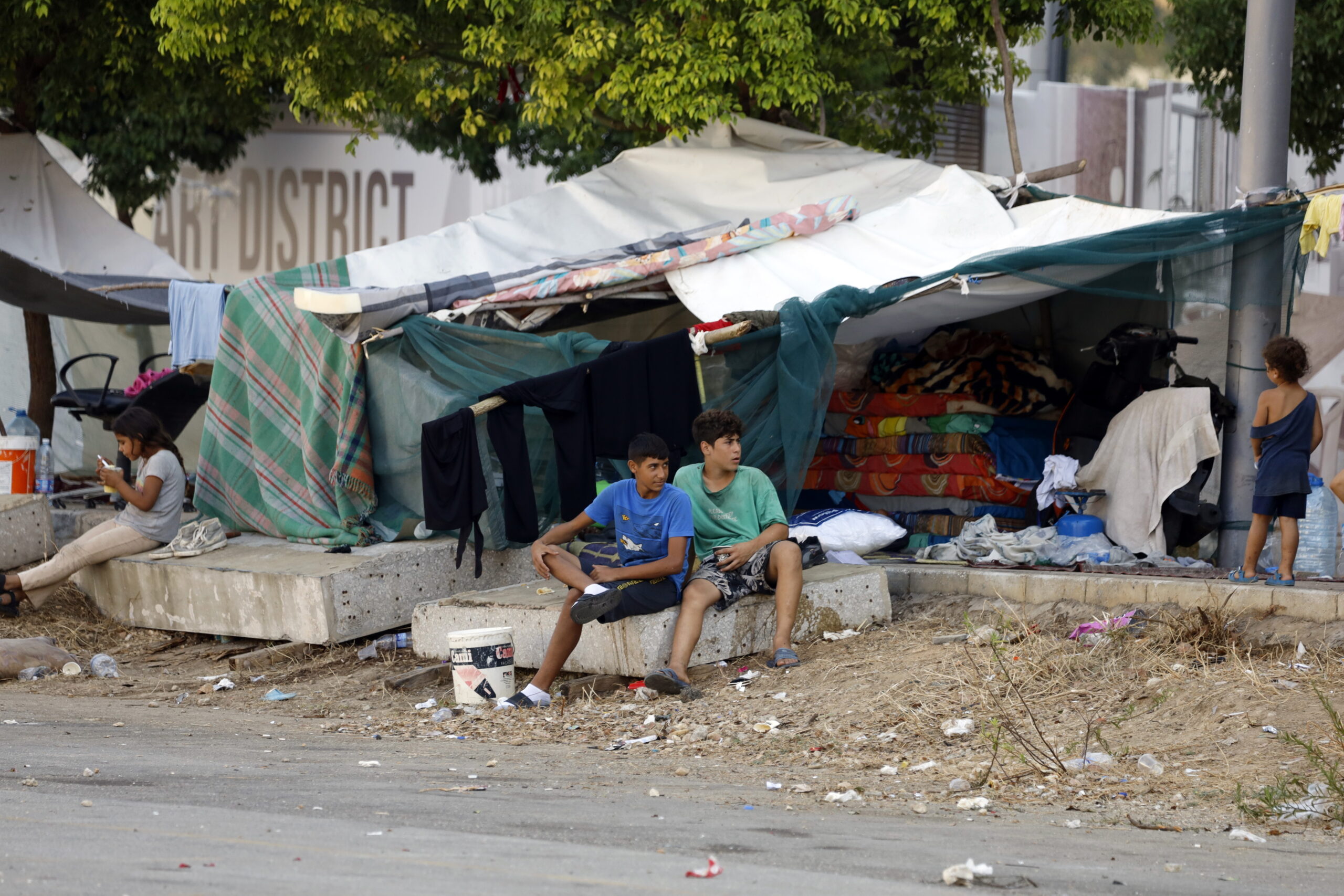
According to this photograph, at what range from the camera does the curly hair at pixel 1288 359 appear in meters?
6.91

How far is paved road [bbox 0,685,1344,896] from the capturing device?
3.12 meters

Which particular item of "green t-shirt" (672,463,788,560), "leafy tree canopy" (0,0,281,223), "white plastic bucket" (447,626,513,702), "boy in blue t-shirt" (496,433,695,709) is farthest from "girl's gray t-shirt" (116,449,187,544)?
"leafy tree canopy" (0,0,281,223)

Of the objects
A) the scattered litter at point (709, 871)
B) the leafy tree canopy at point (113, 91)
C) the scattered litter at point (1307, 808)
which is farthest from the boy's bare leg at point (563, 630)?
the leafy tree canopy at point (113, 91)

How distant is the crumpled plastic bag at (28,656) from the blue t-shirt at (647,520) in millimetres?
3146

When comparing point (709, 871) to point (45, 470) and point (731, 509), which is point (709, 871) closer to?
point (731, 509)

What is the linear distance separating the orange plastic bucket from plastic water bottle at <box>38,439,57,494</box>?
0.21 meters

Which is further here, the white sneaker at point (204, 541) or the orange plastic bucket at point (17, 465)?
the orange plastic bucket at point (17, 465)

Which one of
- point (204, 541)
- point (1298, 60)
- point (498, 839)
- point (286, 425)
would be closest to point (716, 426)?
point (286, 425)

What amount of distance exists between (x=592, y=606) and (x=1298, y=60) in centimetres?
763

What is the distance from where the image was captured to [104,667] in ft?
24.2

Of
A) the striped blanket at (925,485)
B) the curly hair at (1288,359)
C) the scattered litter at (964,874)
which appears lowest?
the striped blanket at (925,485)

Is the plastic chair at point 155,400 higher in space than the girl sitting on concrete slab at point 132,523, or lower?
higher

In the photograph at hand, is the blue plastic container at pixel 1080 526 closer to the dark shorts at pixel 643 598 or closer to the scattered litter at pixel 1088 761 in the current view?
the dark shorts at pixel 643 598

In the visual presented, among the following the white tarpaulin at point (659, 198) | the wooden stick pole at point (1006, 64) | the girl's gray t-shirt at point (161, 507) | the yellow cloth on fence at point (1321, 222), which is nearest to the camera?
the yellow cloth on fence at point (1321, 222)
